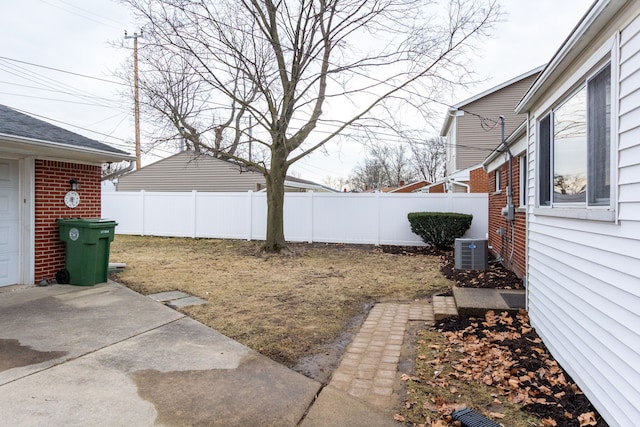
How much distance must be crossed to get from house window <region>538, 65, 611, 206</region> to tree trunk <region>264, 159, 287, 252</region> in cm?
789

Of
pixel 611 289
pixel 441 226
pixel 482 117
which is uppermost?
pixel 482 117

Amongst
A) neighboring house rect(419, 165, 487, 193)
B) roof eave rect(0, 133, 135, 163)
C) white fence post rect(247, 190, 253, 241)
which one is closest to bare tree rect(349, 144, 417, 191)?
neighboring house rect(419, 165, 487, 193)

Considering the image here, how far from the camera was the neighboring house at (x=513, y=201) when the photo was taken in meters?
6.86

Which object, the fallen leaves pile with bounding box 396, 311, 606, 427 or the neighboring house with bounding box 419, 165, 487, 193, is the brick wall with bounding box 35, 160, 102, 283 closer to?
the fallen leaves pile with bounding box 396, 311, 606, 427

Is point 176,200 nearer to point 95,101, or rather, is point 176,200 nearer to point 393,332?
point 95,101

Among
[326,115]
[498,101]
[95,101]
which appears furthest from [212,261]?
[498,101]

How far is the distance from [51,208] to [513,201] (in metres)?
8.22

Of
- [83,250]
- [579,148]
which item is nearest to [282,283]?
[83,250]

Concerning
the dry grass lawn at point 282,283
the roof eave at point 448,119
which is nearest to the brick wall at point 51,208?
the dry grass lawn at point 282,283

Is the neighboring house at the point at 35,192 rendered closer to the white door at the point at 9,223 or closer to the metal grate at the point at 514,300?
the white door at the point at 9,223

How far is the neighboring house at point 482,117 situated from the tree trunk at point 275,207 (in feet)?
29.0

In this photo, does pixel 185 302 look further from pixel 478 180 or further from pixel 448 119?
pixel 448 119

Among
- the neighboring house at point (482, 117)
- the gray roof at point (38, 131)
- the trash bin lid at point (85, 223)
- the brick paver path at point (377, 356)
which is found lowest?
the brick paver path at point (377, 356)

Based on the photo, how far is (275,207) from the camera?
11727mm
